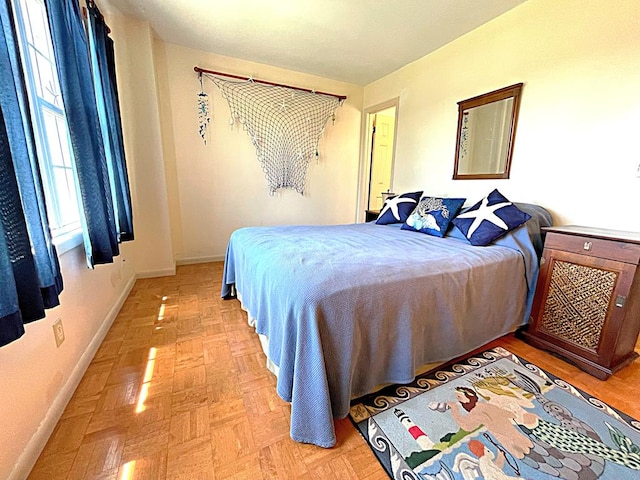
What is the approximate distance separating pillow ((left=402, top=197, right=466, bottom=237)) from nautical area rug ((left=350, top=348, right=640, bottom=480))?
1.18 m

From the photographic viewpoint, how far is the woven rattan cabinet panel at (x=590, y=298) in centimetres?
146

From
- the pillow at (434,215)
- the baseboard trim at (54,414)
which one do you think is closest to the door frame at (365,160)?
the pillow at (434,215)

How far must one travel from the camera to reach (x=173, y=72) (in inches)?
120

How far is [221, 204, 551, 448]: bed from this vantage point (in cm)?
110

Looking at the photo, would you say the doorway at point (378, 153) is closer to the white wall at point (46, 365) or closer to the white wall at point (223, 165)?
the white wall at point (223, 165)

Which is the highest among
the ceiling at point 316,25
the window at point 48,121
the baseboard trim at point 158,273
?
the ceiling at point 316,25

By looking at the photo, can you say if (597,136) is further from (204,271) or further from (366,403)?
(204,271)

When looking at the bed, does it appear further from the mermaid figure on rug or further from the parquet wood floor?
the mermaid figure on rug

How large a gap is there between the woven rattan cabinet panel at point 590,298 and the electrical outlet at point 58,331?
9.10 ft

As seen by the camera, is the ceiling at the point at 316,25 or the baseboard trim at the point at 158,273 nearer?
the ceiling at the point at 316,25

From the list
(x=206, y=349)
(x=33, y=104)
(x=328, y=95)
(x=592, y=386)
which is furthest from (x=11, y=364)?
(x=328, y=95)

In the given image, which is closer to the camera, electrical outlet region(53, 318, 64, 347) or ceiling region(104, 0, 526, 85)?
electrical outlet region(53, 318, 64, 347)

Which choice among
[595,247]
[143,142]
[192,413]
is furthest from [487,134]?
[143,142]

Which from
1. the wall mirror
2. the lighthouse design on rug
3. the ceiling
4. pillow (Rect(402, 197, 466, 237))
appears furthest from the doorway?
the lighthouse design on rug
